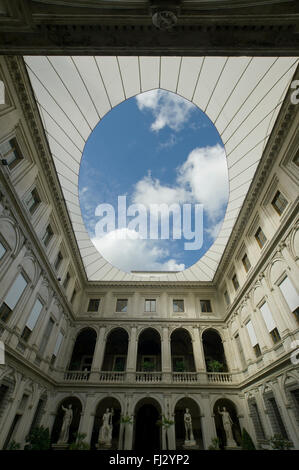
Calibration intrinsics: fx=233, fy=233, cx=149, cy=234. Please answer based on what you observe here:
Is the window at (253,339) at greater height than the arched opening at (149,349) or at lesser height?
lesser

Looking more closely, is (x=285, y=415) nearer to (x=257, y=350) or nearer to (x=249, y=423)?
(x=257, y=350)

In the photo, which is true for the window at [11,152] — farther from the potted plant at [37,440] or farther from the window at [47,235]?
the potted plant at [37,440]

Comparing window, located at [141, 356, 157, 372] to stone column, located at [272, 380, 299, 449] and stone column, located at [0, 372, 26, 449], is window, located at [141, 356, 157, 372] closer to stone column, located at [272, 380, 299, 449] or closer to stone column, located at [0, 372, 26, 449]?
stone column, located at [0, 372, 26, 449]

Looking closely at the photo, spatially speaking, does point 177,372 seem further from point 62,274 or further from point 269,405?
point 62,274

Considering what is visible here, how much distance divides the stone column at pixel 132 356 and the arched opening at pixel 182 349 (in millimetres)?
4208

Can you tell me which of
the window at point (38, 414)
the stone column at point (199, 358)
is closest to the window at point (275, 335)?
the stone column at point (199, 358)

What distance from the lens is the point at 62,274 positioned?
1848 centimetres

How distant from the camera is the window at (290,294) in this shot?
1145cm

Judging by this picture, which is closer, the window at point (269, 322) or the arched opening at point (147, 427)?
the window at point (269, 322)

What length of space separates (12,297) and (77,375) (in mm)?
11478

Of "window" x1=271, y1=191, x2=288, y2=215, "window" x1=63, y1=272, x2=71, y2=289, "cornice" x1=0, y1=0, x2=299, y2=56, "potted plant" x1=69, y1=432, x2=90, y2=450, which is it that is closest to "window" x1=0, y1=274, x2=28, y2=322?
"window" x1=63, y1=272, x2=71, y2=289

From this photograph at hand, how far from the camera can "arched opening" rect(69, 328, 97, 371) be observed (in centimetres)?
2241

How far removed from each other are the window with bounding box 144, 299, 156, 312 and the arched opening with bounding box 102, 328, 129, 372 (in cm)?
307

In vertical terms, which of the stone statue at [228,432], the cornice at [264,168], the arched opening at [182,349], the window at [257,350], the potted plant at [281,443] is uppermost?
the cornice at [264,168]
